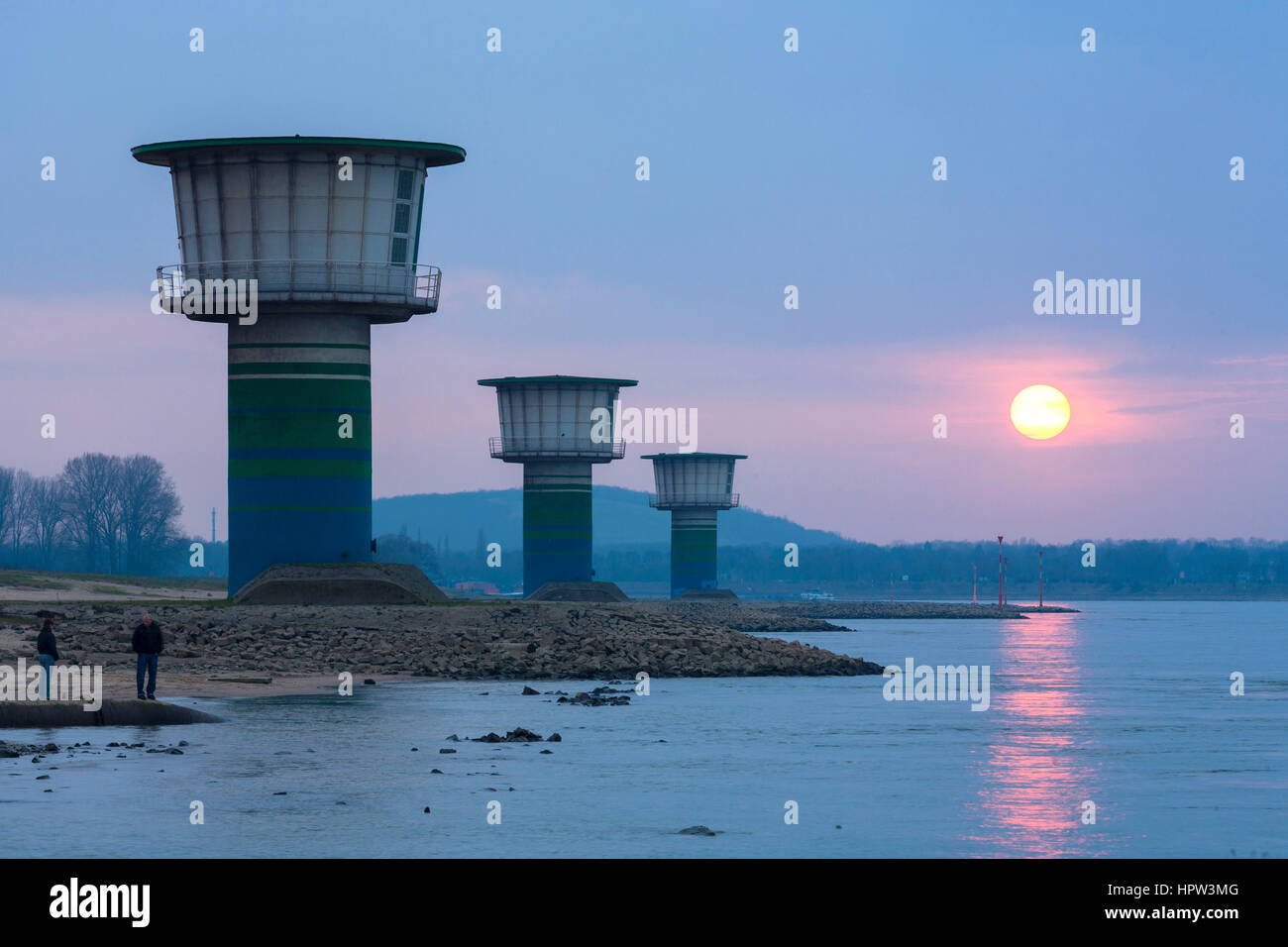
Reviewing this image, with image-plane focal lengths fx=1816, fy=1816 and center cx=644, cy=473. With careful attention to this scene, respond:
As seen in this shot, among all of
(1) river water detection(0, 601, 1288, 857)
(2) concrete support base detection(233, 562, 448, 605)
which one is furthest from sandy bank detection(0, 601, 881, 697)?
(1) river water detection(0, 601, 1288, 857)

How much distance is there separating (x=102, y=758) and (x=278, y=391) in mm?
38078

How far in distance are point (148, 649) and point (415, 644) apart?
19.6 metres

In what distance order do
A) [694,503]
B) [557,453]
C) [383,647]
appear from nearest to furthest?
[383,647]
[557,453]
[694,503]

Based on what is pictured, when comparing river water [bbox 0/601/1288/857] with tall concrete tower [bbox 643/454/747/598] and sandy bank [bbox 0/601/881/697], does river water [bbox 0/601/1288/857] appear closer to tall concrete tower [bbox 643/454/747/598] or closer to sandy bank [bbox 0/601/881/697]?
sandy bank [bbox 0/601/881/697]

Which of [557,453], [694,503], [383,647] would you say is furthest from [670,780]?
[694,503]

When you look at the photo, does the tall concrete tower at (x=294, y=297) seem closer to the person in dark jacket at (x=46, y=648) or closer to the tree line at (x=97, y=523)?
the person in dark jacket at (x=46, y=648)

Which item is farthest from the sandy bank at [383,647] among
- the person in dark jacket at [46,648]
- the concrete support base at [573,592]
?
the concrete support base at [573,592]

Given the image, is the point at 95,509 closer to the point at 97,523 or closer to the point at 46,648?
the point at 97,523

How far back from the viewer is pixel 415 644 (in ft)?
177

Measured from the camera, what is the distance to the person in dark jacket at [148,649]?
3455 cm

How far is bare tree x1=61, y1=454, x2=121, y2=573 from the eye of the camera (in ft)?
577
